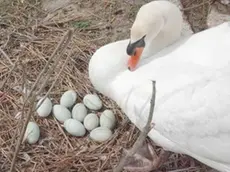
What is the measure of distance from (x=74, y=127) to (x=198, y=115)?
2.26ft

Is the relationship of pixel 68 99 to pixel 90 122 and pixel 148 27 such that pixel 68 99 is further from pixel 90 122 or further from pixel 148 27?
pixel 148 27

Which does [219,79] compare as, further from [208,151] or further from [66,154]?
[66,154]

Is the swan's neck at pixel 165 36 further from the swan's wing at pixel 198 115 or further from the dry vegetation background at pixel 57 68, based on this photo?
the dry vegetation background at pixel 57 68

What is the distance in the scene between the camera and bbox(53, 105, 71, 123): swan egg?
2.78 meters

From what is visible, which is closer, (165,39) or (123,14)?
(165,39)

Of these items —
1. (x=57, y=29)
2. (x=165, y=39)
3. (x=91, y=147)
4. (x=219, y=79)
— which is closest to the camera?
(x=219, y=79)

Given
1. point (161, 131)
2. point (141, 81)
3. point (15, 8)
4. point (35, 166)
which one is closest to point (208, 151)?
point (161, 131)

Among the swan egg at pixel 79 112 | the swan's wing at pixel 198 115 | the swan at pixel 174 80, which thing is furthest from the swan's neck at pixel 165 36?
the swan egg at pixel 79 112

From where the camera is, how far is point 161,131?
2.34m

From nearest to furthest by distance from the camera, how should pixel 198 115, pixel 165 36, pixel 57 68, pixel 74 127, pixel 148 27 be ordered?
1. pixel 198 115
2. pixel 148 27
3. pixel 165 36
4. pixel 74 127
5. pixel 57 68

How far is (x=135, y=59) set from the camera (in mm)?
2453

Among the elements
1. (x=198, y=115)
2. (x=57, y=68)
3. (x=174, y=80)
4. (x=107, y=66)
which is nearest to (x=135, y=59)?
(x=107, y=66)

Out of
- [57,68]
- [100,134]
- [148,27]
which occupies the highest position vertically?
[148,27]

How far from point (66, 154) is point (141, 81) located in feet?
1.78
